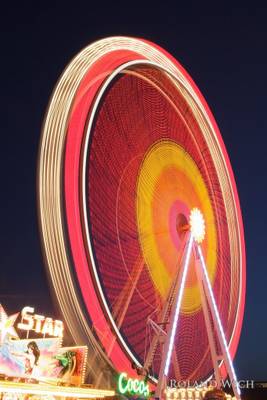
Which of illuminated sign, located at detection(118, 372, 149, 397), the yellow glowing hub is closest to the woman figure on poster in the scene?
illuminated sign, located at detection(118, 372, 149, 397)

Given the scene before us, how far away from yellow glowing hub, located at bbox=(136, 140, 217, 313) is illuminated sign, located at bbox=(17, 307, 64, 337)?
7.72 feet

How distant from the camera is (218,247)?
52.0 feet

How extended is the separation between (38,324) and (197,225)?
468cm

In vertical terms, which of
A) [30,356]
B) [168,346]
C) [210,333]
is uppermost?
[210,333]

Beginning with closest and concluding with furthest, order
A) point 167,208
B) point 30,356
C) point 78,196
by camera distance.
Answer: point 78,196 < point 30,356 < point 167,208

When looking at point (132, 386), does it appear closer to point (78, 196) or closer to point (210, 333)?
point (210, 333)

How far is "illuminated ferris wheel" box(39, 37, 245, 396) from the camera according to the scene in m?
9.51

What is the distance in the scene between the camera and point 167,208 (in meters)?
13.3

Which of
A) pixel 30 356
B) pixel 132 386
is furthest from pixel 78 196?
pixel 132 386

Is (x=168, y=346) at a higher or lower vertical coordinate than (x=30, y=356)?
higher

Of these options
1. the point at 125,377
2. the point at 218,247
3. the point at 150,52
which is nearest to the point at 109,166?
the point at 150,52

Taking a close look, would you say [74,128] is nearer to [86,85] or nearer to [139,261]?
[86,85]

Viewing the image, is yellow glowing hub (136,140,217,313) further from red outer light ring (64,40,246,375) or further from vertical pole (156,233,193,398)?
red outer light ring (64,40,246,375)

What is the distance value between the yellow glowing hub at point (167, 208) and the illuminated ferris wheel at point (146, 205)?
28mm
